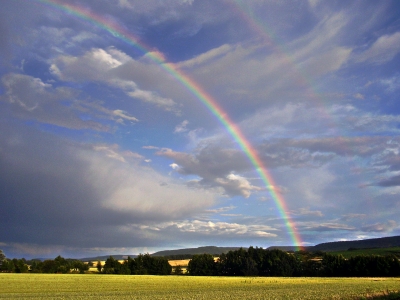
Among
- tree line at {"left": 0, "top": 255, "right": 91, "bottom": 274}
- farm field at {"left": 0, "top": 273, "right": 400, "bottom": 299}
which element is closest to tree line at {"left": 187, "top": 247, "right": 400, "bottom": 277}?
tree line at {"left": 0, "top": 255, "right": 91, "bottom": 274}

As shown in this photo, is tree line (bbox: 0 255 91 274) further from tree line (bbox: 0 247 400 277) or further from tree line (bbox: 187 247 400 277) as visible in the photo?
tree line (bbox: 187 247 400 277)

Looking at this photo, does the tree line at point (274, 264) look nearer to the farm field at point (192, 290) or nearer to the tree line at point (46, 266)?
the tree line at point (46, 266)

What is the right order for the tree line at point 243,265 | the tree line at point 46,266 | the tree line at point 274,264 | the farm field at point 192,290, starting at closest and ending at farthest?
the farm field at point 192,290, the tree line at point 243,265, the tree line at point 274,264, the tree line at point 46,266

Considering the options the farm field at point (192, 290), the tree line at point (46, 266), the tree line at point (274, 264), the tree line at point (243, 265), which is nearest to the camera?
the farm field at point (192, 290)

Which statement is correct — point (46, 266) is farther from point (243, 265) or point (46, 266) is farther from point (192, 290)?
point (192, 290)

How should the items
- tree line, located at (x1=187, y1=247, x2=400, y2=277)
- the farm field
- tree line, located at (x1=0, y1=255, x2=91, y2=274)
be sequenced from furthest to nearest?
tree line, located at (x1=0, y1=255, x2=91, y2=274)
tree line, located at (x1=187, y1=247, x2=400, y2=277)
the farm field

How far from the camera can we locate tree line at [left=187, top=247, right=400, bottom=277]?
118 m

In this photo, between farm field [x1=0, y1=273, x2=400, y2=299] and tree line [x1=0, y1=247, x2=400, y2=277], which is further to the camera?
tree line [x1=0, y1=247, x2=400, y2=277]

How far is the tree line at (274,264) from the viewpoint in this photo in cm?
11843

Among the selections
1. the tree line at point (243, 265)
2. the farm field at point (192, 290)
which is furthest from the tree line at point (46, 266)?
the farm field at point (192, 290)

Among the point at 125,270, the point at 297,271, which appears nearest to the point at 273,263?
the point at 297,271

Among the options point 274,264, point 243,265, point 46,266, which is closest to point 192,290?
point 243,265

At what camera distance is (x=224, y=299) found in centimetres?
3862

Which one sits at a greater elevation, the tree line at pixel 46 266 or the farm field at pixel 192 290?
the tree line at pixel 46 266
